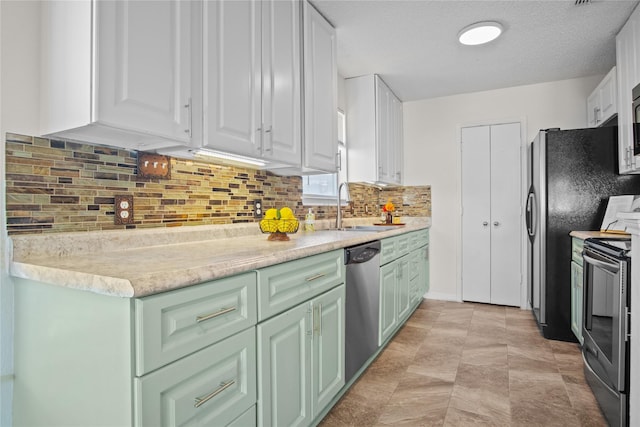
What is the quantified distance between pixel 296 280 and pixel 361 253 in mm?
724

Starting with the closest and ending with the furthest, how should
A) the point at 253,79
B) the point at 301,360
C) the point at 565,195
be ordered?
the point at 301,360 < the point at 253,79 < the point at 565,195

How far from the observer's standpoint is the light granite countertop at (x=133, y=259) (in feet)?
2.97

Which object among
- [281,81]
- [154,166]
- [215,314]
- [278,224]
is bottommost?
[215,314]

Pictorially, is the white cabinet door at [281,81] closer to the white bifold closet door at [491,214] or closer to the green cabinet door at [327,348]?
the green cabinet door at [327,348]

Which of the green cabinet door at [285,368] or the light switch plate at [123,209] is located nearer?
the green cabinet door at [285,368]

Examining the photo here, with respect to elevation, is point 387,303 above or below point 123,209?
below

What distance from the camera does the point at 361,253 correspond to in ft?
7.05

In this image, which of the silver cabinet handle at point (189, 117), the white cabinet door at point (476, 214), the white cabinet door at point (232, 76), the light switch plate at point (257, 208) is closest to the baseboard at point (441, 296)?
the white cabinet door at point (476, 214)

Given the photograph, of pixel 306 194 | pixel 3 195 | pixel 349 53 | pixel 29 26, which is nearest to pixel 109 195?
pixel 3 195

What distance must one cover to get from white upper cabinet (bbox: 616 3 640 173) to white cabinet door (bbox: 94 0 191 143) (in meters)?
2.89

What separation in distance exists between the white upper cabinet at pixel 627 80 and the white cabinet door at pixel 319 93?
2.08m

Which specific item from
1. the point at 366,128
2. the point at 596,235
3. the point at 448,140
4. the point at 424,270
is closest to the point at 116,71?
the point at 366,128

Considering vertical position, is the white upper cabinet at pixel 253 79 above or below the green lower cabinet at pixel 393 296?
above

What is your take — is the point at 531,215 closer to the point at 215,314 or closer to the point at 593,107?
the point at 593,107
